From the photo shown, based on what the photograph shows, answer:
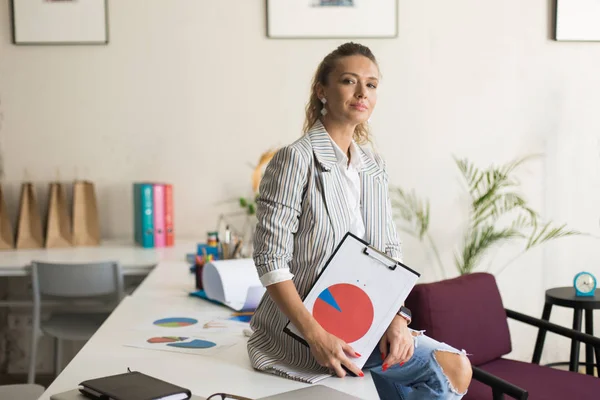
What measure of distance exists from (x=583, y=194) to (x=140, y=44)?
8.36 feet

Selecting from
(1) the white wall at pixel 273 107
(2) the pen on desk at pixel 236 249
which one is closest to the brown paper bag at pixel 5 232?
Answer: (1) the white wall at pixel 273 107

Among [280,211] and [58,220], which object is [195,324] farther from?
[58,220]

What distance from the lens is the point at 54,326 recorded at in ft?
10.5

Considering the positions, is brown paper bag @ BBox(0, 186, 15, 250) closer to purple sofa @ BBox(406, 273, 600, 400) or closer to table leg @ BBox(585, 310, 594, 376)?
purple sofa @ BBox(406, 273, 600, 400)

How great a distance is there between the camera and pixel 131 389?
142 cm

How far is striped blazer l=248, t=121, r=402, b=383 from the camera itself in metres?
1.60

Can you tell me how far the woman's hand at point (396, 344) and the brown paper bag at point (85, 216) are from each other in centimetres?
240

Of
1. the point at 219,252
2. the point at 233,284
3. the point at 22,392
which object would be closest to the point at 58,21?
the point at 219,252

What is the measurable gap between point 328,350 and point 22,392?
96cm

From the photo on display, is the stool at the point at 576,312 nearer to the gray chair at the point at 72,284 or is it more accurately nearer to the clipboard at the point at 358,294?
the clipboard at the point at 358,294

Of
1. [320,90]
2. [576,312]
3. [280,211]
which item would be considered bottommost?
[576,312]

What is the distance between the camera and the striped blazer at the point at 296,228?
1.60 meters

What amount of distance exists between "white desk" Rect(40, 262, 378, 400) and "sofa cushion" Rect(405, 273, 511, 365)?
2.25 ft

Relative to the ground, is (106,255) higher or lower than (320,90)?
lower
